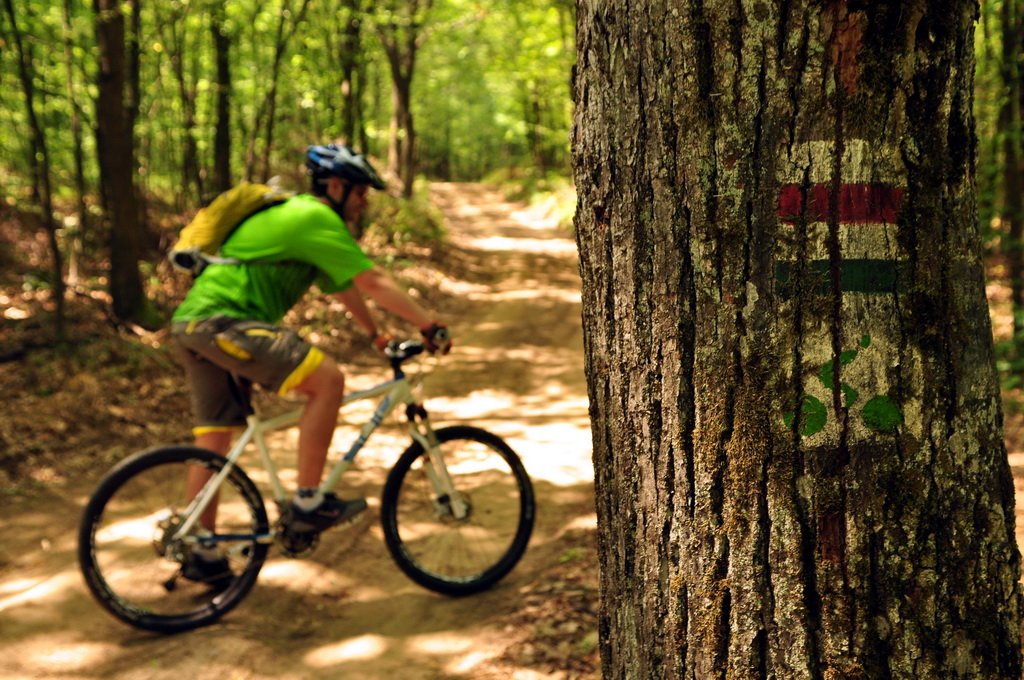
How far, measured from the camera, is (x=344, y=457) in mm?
4375

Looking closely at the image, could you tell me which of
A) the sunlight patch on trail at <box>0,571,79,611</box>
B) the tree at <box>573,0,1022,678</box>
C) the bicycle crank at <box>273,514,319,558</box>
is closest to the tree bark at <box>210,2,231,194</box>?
the sunlight patch on trail at <box>0,571,79,611</box>

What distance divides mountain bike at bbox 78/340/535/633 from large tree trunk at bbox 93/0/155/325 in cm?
471

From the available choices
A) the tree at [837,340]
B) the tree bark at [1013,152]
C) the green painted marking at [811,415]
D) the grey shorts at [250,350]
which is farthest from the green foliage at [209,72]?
the tree bark at [1013,152]

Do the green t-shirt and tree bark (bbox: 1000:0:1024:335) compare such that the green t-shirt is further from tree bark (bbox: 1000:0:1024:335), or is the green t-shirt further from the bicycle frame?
tree bark (bbox: 1000:0:1024:335)

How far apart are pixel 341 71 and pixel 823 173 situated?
44.1 feet

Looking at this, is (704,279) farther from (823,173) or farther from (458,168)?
(458,168)

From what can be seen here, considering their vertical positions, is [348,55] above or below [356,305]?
above

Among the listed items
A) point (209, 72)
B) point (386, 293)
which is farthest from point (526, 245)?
point (386, 293)

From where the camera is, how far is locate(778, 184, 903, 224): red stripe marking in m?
1.39

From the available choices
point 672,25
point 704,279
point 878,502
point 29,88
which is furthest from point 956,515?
point 29,88

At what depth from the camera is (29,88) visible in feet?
23.4

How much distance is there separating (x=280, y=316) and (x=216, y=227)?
0.54 m

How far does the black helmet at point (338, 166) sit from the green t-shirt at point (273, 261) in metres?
0.19

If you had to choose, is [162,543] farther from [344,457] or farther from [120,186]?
[120,186]
